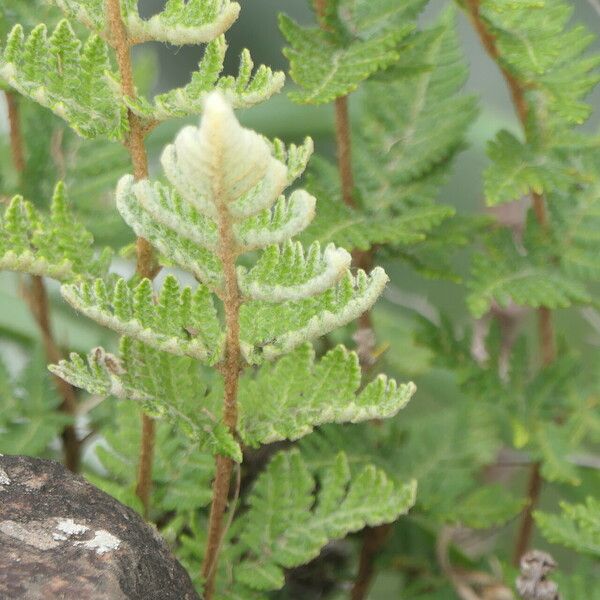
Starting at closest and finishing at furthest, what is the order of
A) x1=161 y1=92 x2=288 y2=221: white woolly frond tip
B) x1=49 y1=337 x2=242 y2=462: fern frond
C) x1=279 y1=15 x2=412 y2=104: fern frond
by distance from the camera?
x1=161 y1=92 x2=288 y2=221: white woolly frond tip → x1=49 y1=337 x2=242 y2=462: fern frond → x1=279 y1=15 x2=412 y2=104: fern frond

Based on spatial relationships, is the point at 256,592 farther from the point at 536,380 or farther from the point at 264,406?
the point at 536,380

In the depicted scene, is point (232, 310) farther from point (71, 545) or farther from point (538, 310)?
point (538, 310)

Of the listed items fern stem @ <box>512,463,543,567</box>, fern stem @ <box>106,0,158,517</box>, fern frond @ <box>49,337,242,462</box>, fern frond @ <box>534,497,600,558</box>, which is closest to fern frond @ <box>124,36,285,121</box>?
fern stem @ <box>106,0,158,517</box>

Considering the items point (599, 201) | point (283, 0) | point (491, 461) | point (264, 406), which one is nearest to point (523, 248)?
point (599, 201)

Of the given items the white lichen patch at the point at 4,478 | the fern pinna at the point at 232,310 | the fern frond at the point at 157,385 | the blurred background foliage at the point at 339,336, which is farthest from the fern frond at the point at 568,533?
the white lichen patch at the point at 4,478

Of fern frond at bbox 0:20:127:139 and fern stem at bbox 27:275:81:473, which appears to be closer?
fern frond at bbox 0:20:127:139

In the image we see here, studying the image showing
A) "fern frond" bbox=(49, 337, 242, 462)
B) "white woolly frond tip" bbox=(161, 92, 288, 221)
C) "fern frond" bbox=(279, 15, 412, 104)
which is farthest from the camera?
"fern frond" bbox=(279, 15, 412, 104)

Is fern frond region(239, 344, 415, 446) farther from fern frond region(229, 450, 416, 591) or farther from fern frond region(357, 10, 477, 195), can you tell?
fern frond region(357, 10, 477, 195)
